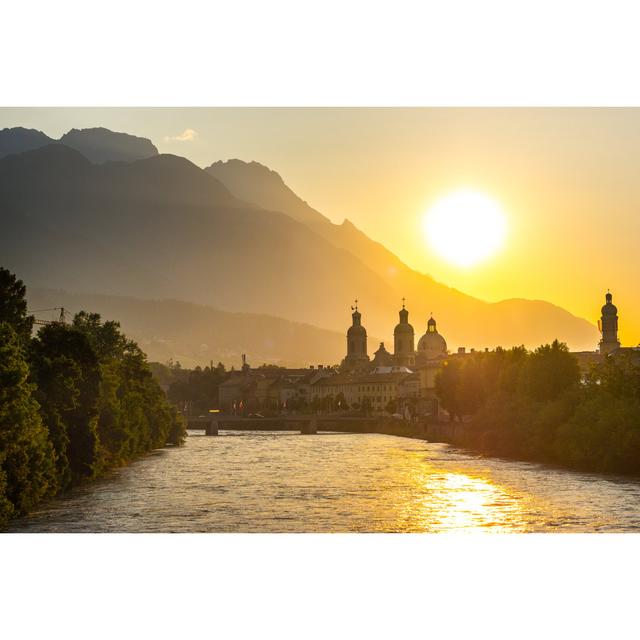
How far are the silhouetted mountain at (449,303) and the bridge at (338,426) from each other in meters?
11.6

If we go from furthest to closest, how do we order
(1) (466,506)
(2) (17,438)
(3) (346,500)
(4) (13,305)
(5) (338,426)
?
(5) (338,426)
(4) (13,305)
(3) (346,500)
(1) (466,506)
(2) (17,438)

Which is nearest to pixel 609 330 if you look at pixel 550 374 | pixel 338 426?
pixel 338 426

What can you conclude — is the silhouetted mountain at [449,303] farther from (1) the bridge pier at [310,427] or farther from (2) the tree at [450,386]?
(1) the bridge pier at [310,427]

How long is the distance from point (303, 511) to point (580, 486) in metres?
13.6

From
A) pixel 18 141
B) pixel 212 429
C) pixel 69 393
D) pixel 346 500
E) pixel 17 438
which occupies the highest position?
pixel 18 141

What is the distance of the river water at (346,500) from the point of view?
3803 centimetres

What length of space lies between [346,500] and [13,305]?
54.9ft

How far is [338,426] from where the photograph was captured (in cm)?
→ 14950

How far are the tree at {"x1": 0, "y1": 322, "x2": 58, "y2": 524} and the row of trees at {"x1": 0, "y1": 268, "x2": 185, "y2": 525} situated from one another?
0.11 ft

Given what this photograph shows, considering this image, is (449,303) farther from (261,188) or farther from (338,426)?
(261,188)

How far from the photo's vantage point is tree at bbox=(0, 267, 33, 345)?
163 ft
